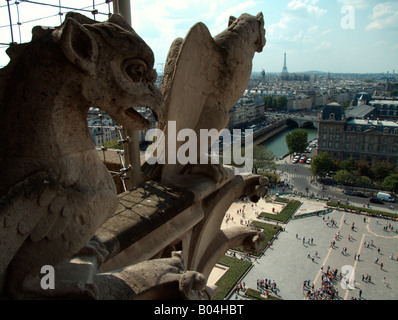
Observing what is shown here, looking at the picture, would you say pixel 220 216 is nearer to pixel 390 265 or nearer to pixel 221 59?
pixel 221 59

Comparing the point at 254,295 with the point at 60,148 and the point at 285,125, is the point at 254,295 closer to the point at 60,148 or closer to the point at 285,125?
the point at 60,148

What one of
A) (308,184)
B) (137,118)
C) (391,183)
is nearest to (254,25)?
(137,118)

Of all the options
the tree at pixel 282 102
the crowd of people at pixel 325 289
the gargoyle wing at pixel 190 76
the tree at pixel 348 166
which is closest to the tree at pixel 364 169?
the tree at pixel 348 166

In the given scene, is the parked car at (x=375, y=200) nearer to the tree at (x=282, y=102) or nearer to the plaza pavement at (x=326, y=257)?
the plaza pavement at (x=326, y=257)

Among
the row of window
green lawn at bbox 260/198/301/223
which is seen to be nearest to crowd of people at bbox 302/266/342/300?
green lawn at bbox 260/198/301/223

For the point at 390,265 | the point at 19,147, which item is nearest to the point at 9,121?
the point at 19,147
